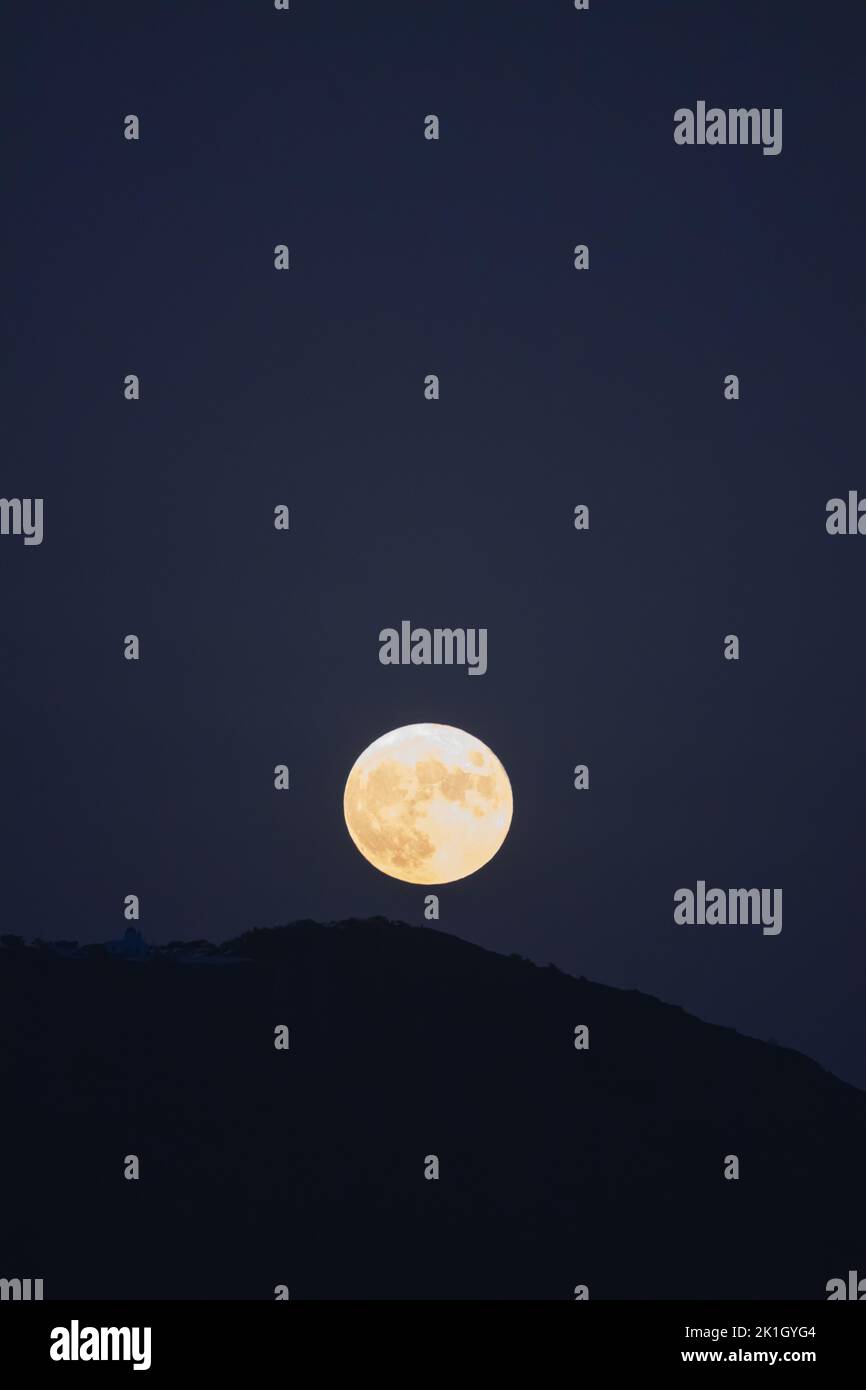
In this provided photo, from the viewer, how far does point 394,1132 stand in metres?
42.2

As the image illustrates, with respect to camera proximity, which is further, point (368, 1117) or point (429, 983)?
point (429, 983)

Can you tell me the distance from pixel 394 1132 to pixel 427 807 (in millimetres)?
21648

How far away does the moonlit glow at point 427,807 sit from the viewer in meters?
23.1

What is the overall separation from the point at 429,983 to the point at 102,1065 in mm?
9575

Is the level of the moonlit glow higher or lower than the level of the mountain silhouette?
higher

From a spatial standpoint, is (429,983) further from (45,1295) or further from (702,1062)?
(45,1295)

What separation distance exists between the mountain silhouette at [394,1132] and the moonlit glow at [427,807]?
15.8 metres

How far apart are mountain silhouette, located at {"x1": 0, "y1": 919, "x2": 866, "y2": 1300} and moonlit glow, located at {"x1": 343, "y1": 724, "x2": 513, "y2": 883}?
15.8 meters

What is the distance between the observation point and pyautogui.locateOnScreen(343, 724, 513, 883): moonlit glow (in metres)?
23.1

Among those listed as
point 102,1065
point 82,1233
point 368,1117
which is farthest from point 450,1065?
point 82,1233

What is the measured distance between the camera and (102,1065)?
138 ft

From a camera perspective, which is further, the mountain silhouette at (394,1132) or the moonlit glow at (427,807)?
the mountain silhouette at (394,1132)

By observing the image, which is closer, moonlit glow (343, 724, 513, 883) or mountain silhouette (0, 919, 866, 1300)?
moonlit glow (343, 724, 513, 883)

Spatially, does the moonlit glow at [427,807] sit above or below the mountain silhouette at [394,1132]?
above
